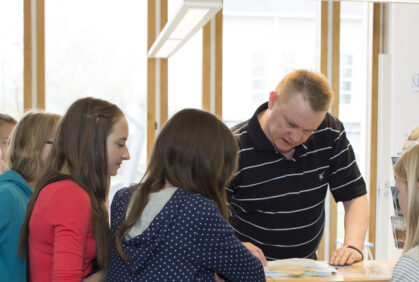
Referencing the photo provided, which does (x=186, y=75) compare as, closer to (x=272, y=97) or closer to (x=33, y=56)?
(x=33, y=56)

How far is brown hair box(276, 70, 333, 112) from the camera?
228 centimetres

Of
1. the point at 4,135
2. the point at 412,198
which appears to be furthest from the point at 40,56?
the point at 412,198

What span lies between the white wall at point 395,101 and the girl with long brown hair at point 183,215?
11.8 ft

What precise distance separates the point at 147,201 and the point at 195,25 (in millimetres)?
1427

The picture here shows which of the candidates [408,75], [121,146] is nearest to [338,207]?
[408,75]

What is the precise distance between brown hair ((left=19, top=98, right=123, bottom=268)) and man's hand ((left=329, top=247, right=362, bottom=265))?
1.01 meters

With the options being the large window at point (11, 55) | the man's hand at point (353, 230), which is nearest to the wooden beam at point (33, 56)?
the large window at point (11, 55)

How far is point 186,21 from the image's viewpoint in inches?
105

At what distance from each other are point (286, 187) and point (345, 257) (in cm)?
43

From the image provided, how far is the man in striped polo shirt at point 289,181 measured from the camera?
2.40 m

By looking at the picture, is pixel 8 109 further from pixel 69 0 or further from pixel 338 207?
pixel 338 207

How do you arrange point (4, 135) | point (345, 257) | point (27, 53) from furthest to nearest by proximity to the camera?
point (27, 53) → point (4, 135) → point (345, 257)

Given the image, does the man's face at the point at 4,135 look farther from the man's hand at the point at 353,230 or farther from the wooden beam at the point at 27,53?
the man's hand at the point at 353,230

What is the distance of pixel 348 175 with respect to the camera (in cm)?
256
